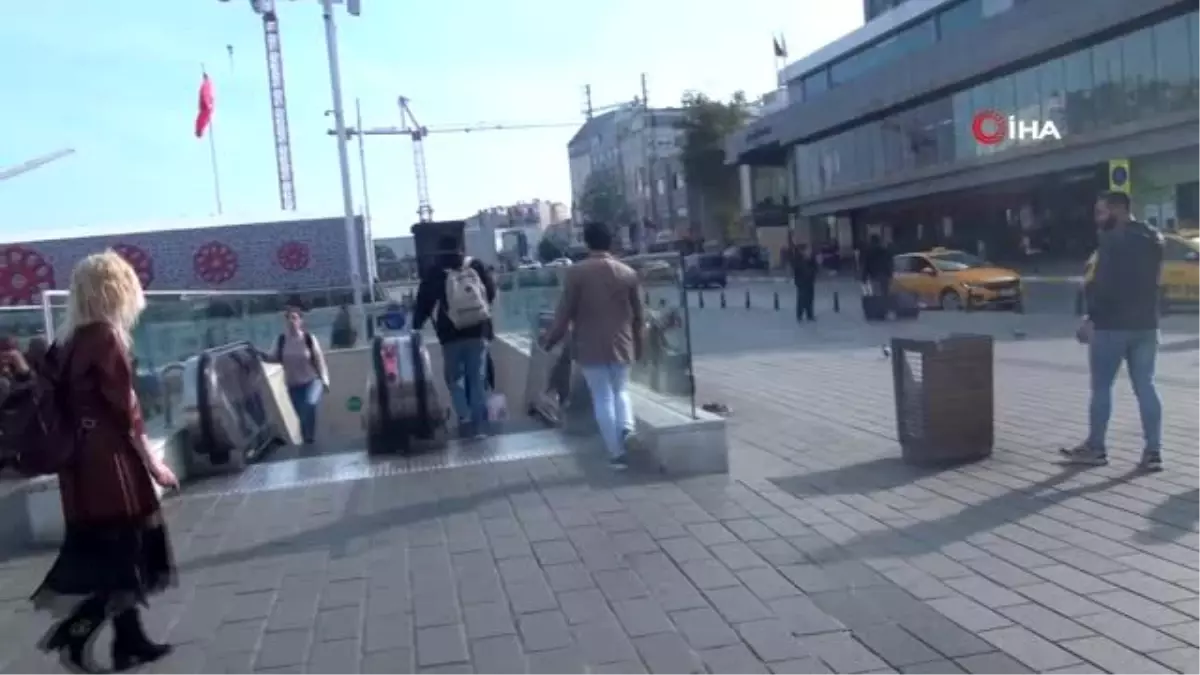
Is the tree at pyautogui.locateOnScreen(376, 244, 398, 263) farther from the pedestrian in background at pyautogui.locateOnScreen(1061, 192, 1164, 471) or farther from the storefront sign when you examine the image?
the pedestrian in background at pyautogui.locateOnScreen(1061, 192, 1164, 471)

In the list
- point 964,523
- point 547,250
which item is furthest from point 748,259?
point 964,523

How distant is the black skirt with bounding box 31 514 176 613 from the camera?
464cm

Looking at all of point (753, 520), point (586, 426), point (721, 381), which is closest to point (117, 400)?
point (753, 520)

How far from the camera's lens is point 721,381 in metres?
14.7

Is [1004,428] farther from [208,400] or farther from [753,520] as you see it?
[208,400]

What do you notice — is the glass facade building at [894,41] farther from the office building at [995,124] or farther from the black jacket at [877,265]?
the black jacket at [877,265]

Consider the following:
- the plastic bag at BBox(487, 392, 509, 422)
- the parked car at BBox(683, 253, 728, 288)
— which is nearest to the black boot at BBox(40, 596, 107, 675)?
the plastic bag at BBox(487, 392, 509, 422)

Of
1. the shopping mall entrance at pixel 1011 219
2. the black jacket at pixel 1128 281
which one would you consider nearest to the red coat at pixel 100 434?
the black jacket at pixel 1128 281

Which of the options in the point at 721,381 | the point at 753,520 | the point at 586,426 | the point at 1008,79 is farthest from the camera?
the point at 1008,79

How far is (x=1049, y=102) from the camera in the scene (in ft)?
135

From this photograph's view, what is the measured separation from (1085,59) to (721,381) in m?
30.6

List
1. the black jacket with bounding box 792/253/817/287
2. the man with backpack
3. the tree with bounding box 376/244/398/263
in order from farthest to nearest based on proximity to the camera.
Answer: the tree with bounding box 376/244/398/263
the black jacket with bounding box 792/253/817/287
the man with backpack

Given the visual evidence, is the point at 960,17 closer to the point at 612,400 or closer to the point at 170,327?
the point at 170,327

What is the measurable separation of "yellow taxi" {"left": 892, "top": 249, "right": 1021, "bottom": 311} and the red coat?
23179mm
